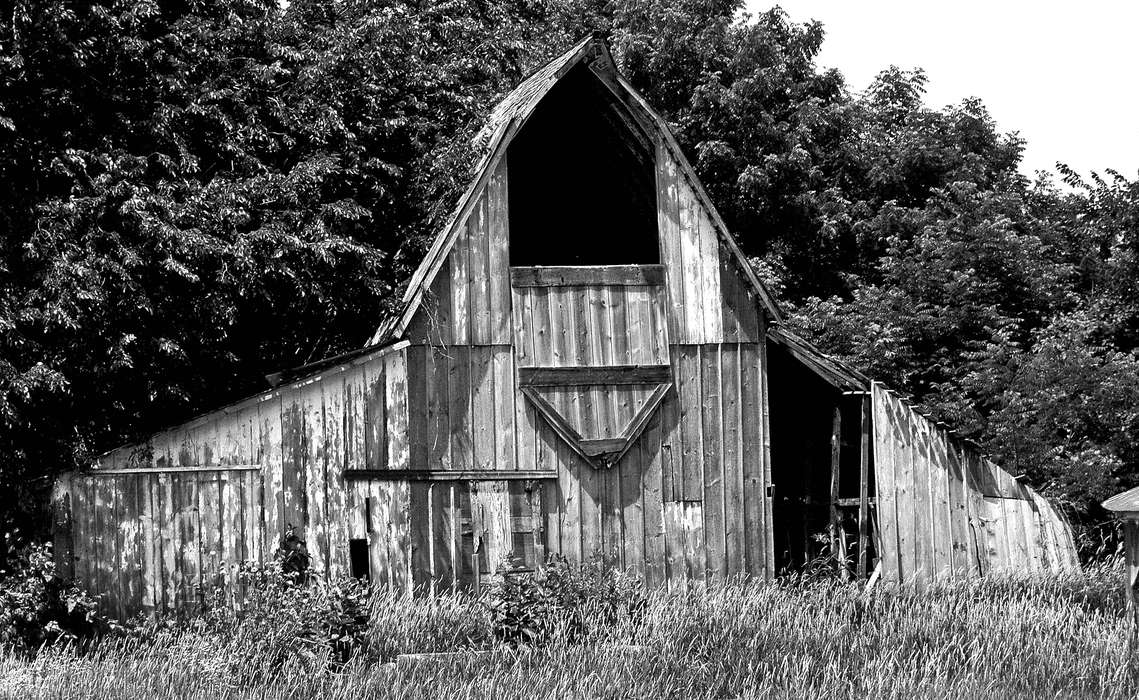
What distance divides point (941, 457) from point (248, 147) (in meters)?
9.36

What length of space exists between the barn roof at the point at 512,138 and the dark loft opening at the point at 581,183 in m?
0.19

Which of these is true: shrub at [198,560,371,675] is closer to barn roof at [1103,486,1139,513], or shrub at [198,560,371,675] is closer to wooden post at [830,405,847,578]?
wooden post at [830,405,847,578]

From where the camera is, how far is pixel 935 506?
14.6 metres

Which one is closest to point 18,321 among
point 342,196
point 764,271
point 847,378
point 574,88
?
point 342,196

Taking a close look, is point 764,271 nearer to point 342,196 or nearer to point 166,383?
point 342,196

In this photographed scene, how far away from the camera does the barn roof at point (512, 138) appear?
13.5 m

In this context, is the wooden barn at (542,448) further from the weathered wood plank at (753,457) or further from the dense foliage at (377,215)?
the dense foliage at (377,215)

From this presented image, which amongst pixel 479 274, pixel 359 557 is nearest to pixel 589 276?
pixel 479 274

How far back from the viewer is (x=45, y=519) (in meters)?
12.3

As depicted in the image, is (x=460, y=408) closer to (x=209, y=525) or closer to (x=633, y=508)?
(x=633, y=508)

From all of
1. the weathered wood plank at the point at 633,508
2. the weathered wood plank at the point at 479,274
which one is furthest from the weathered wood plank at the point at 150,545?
the weathered wood plank at the point at 633,508

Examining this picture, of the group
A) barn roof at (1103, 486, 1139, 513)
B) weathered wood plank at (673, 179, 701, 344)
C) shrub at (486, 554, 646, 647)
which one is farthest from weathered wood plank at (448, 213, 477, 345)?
barn roof at (1103, 486, 1139, 513)

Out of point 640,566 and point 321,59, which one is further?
point 321,59

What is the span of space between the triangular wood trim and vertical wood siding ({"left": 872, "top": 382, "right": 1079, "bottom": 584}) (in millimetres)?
2945
